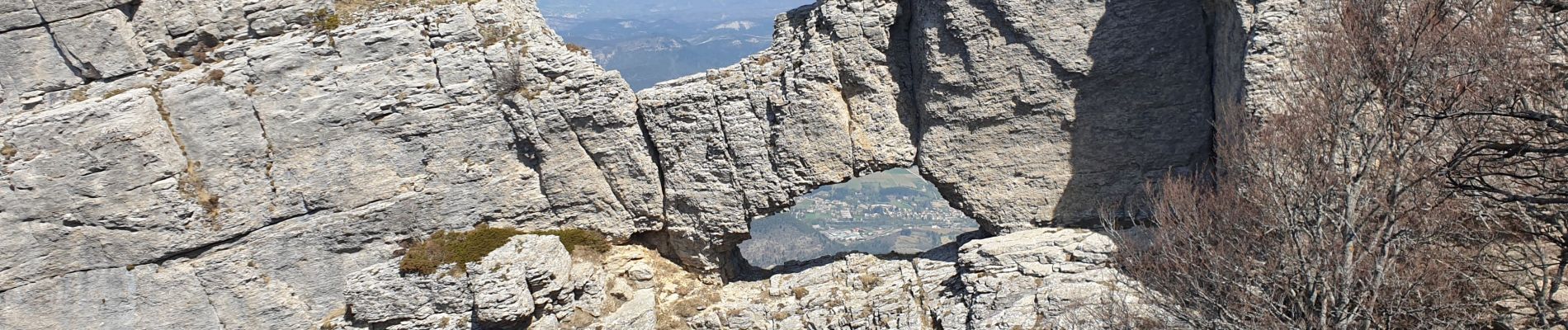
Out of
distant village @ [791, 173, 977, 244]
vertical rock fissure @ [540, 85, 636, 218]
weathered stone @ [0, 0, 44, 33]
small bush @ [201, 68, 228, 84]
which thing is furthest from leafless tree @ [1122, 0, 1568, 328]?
distant village @ [791, 173, 977, 244]

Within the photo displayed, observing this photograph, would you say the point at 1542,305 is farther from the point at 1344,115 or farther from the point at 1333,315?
the point at 1344,115

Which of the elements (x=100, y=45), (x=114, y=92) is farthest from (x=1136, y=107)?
(x=100, y=45)

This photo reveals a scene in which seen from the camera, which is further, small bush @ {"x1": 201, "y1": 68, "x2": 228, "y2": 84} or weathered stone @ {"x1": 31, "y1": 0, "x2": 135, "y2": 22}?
small bush @ {"x1": 201, "y1": 68, "x2": 228, "y2": 84}

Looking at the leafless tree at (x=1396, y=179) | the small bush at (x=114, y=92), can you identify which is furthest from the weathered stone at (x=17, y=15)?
the leafless tree at (x=1396, y=179)

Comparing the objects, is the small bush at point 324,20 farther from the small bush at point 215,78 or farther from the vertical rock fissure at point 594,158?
the vertical rock fissure at point 594,158

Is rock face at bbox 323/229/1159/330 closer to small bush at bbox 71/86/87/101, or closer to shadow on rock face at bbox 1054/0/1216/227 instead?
shadow on rock face at bbox 1054/0/1216/227

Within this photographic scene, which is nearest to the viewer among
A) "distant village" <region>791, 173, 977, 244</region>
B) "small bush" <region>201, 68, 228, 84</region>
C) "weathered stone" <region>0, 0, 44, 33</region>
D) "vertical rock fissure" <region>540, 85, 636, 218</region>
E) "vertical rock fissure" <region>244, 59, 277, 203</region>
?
"weathered stone" <region>0, 0, 44, 33</region>

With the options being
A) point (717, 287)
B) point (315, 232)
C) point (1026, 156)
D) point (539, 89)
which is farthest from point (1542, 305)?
point (315, 232)
